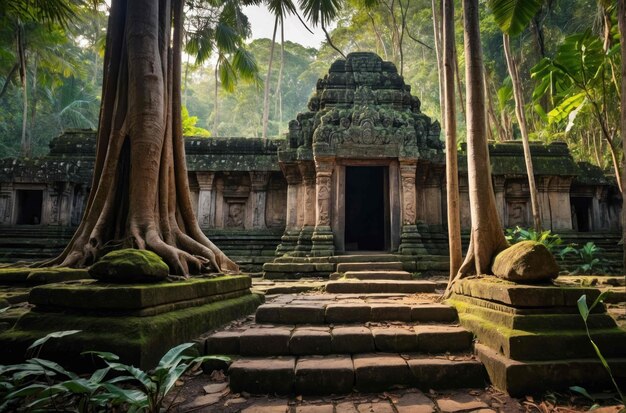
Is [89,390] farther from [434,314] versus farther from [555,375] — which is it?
[434,314]

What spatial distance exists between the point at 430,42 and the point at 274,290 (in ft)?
85.8

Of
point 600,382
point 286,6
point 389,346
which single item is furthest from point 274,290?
point 286,6

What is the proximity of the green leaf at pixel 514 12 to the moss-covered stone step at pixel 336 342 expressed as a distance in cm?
466

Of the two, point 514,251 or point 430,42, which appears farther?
point 430,42

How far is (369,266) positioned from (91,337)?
5.11 m

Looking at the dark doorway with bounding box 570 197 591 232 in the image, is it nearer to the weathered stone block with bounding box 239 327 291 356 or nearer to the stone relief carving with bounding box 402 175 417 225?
the stone relief carving with bounding box 402 175 417 225

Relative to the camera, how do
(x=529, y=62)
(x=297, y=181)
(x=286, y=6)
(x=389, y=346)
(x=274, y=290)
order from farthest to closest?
(x=529, y=62) < (x=286, y=6) < (x=297, y=181) < (x=274, y=290) < (x=389, y=346)

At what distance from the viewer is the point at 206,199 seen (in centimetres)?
991

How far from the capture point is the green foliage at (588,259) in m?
7.92

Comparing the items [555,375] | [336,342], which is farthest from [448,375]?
[336,342]

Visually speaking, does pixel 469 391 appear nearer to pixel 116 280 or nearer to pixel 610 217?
pixel 116 280

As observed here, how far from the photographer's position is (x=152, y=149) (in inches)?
160

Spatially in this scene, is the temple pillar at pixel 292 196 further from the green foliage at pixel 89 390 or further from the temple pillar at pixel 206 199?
the green foliage at pixel 89 390

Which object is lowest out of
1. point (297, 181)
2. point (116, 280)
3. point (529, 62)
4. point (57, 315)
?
point (57, 315)
